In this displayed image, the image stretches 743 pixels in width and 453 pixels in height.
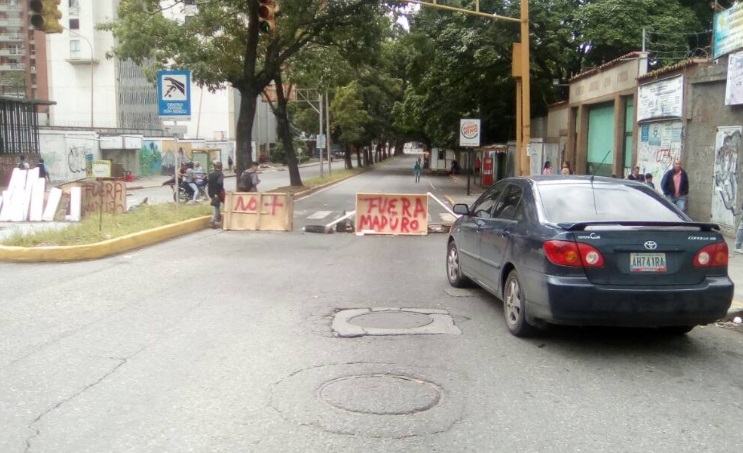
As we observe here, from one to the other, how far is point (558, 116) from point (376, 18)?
10651 millimetres

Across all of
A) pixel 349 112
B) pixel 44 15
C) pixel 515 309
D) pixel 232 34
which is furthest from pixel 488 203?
pixel 349 112

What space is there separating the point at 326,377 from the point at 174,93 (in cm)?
1138

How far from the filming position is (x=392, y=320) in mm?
7066

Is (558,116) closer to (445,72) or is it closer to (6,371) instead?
(445,72)

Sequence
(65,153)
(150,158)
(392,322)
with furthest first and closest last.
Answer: (150,158), (65,153), (392,322)

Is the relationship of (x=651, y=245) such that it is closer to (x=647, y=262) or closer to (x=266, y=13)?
(x=647, y=262)

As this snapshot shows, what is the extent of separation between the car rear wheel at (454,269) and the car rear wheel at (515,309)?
79.0 inches

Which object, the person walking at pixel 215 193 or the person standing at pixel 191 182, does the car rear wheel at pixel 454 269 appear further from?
the person standing at pixel 191 182

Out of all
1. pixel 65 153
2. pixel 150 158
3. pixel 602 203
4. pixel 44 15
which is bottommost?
pixel 602 203

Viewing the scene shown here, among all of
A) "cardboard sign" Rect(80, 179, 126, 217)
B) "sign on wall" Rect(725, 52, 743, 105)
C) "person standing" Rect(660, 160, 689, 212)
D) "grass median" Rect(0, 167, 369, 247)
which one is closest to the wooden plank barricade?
"grass median" Rect(0, 167, 369, 247)

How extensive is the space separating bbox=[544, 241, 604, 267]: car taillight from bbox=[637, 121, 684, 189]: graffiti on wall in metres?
11.6

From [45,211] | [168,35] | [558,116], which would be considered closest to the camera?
[45,211]

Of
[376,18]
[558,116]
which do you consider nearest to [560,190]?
[376,18]

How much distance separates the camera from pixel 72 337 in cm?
628
